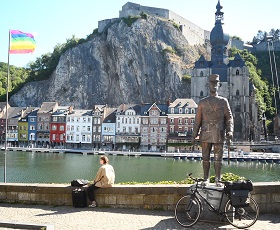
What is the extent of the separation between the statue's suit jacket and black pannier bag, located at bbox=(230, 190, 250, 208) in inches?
58.0

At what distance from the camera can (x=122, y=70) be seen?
335 feet

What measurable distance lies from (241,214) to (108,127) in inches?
2715

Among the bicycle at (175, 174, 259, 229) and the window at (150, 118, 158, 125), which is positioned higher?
the window at (150, 118, 158, 125)

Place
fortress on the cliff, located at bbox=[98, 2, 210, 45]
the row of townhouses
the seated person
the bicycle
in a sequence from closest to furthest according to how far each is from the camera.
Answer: the bicycle, the seated person, the row of townhouses, fortress on the cliff, located at bbox=[98, 2, 210, 45]

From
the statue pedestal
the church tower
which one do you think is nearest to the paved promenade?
the statue pedestal

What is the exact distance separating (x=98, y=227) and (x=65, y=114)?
7468 cm

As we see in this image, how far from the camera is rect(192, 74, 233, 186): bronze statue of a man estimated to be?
340 inches

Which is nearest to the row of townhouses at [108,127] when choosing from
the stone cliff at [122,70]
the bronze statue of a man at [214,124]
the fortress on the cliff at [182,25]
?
the stone cliff at [122,70]

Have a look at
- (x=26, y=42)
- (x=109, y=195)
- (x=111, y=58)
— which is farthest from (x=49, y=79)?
(x=109, y=195)

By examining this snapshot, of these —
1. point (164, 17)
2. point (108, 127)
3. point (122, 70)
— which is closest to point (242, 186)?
point (108, 127)

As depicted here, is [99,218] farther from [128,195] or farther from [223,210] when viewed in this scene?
[223,210]

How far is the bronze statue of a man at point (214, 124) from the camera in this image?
8.64 metres

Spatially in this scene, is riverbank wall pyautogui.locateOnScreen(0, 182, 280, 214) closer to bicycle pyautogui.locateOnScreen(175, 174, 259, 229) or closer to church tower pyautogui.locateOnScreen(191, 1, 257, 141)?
bicycle pyautogui.locateOnScreen(175, 174, 259, 229)

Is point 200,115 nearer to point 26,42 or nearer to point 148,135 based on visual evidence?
point 26,42
